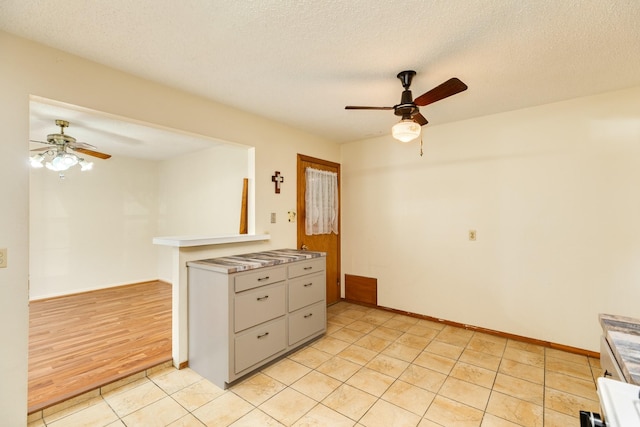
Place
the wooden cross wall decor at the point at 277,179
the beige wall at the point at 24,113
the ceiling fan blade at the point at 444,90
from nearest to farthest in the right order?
the beige wall at the point at 24,113 → the ceiling fan blade at the point at 444,90 → the wooden cross wall decor at the point at 277,179

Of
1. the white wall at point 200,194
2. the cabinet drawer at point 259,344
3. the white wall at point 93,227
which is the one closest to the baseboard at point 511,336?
the cabinet drawer at point 259,344

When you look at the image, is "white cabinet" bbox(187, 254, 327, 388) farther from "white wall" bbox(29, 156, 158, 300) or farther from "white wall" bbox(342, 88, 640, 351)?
"white wall" bbox(29, 156, 158, 300)

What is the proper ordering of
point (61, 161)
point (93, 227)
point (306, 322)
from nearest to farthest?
point (306, 322)
point (61, 161)
point (93, 227)

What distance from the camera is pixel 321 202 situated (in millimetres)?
3998

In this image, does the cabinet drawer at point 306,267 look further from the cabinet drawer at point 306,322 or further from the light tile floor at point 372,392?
the light tile floor at point 372,392

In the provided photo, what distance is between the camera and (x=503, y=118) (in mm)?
3090

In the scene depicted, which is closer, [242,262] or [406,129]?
[406,129]

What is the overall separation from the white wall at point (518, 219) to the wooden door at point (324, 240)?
0.51 m

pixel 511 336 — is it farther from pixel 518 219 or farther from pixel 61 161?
pixel 61 161

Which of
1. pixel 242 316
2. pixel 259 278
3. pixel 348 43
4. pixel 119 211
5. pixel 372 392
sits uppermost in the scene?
pixel 348 43

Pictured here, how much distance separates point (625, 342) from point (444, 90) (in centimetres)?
163

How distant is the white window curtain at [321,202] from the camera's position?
3811 millimetres

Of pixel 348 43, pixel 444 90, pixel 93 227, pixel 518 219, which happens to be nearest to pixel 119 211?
pixel 93 227

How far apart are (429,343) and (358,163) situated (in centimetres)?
251
